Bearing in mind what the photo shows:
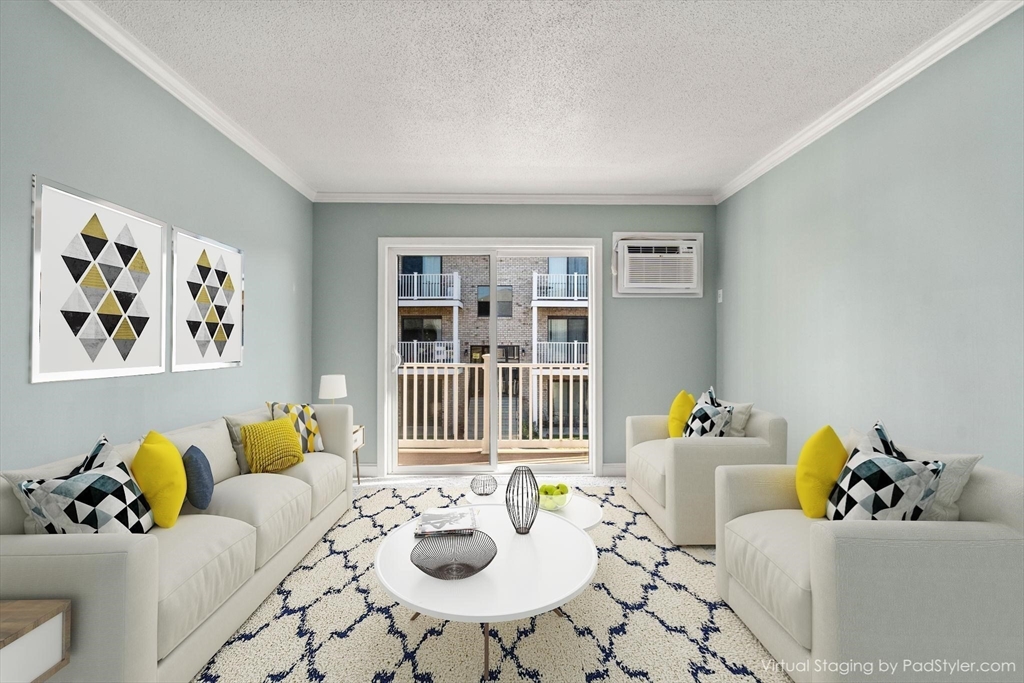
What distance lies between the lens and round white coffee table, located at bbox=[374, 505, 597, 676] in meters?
1.55

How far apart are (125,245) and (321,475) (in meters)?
1.58

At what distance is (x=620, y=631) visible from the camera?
2021 millimetres

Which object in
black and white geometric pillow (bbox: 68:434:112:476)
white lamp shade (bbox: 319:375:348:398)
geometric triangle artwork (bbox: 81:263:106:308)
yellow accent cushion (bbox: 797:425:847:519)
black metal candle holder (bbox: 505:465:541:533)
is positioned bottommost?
black metal candle holder (bbox: 505:465:541:533)

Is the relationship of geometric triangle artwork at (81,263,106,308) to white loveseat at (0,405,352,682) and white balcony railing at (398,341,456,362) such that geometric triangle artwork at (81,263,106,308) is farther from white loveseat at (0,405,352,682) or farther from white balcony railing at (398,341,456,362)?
white balcony railing at (398,341,456,362)

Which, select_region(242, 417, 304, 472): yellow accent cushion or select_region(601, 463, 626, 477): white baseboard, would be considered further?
select_region(601, 463, 626, 477): white baseboard

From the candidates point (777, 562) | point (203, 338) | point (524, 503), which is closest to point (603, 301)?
point (524, 503)

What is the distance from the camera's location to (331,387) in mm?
3867

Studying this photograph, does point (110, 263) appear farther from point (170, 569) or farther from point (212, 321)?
point (170, 569)

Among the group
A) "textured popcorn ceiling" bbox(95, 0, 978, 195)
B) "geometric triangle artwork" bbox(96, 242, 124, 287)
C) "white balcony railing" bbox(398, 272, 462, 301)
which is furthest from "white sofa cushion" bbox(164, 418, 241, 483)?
"white balcony railing" bbox(398, 272, 462, 301)

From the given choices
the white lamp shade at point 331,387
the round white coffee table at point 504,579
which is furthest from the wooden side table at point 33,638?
the white lamp shade at point 331,387

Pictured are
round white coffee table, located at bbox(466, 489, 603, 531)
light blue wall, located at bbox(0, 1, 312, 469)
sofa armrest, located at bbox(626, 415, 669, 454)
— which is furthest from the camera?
sofa armrest, located at bbox(626, 415, 669, 454)

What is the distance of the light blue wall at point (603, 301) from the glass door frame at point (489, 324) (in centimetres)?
7

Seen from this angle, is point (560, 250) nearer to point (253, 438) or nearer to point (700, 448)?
point (700, 448)

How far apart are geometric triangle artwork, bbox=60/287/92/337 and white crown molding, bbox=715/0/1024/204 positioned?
3.89 meters
